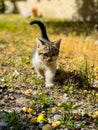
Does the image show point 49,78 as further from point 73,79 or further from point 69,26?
point 69,26

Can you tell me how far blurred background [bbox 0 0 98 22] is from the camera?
2105 centimetres

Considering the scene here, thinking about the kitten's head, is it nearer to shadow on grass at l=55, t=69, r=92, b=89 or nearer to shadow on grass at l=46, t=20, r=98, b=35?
shadow on grass at l=55, t=69, r=92, b=89

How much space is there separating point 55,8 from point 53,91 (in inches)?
608

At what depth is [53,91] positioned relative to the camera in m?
7.89

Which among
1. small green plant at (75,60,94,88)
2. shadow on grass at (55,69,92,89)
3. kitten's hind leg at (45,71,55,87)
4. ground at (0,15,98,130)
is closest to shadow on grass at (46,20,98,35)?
ground at (0,15,98,130)

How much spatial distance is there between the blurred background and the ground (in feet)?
26.7

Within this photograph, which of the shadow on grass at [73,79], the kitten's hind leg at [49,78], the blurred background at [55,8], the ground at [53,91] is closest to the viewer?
the ground at [53,91]

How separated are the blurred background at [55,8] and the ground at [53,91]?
26.7ft

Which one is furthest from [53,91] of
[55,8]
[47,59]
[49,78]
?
[55,8]

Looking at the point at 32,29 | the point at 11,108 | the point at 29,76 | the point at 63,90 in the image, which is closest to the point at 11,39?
the point at 32,29

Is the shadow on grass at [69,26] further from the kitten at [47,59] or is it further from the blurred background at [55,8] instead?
the kitten at [47,59]

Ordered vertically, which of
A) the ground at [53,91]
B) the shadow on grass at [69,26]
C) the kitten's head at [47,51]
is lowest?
the ground at [53,91]

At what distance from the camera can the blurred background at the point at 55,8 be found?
21.0 metres

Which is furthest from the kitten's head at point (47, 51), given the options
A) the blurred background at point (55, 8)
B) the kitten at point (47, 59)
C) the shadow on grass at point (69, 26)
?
the blurred background at point (55, 8)
